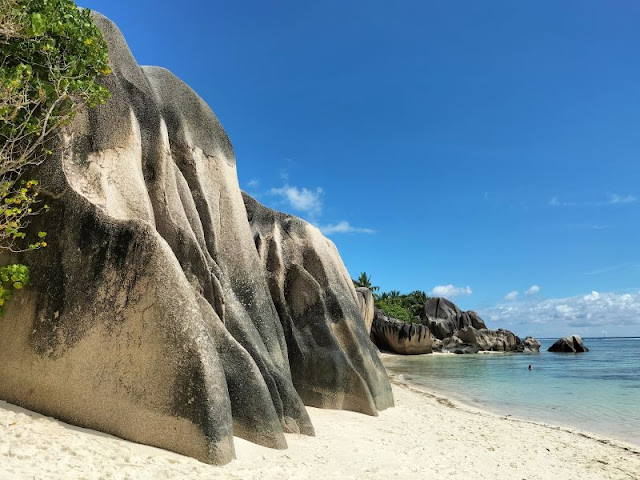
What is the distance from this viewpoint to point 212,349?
20.0 ft

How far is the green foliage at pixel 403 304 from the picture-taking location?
57.3m

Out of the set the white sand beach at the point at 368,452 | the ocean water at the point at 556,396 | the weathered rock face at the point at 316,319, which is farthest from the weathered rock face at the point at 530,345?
the weathered rock face at the point at 316,319

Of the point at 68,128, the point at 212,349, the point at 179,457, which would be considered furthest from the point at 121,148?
the point at 179,457

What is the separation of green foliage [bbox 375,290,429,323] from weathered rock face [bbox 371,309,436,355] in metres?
7.83

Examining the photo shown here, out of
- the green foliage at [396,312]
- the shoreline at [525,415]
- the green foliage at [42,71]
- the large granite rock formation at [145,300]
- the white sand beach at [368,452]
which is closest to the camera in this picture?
the white sand beach at [368,452]

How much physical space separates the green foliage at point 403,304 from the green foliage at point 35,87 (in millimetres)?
48846

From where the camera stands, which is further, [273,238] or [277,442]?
[273,238]

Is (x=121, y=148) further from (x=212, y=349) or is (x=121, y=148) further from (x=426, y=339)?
(x=426, y=339)

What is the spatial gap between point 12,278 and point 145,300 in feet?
5.76

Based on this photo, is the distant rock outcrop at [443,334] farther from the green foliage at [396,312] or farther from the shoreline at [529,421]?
the shoreline at [529,421]

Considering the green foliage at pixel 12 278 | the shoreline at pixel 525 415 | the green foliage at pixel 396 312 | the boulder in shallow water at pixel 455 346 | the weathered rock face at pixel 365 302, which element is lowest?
the shoreline at pixel 525 415

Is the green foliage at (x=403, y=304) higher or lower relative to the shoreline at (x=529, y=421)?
higher

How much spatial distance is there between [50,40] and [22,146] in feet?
4.82

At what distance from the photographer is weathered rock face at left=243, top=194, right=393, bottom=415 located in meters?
11.1
